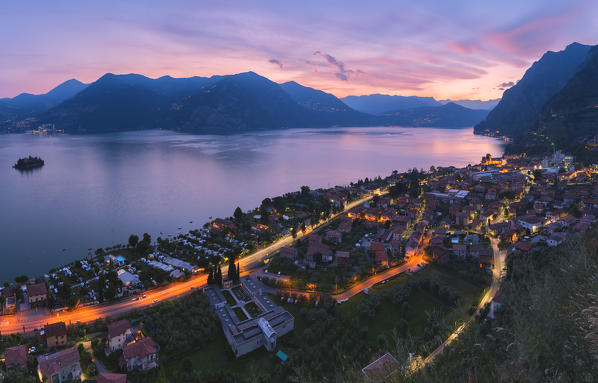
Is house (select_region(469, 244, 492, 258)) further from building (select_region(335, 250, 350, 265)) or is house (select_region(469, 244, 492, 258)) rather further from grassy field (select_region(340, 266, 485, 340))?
building (select_region(335, 250, 350, 265))

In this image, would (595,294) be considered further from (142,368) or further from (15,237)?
(15,237)

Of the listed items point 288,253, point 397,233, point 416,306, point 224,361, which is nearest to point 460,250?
point 397,233

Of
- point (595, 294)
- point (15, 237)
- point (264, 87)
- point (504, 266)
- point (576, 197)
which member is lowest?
point (15, 237)

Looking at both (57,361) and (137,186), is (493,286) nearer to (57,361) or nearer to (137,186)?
(57,361)

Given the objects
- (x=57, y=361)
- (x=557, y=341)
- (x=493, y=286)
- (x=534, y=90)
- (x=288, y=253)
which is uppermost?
(x=534, y=90)

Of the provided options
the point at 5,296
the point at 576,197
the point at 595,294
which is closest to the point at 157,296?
the point at 5,296

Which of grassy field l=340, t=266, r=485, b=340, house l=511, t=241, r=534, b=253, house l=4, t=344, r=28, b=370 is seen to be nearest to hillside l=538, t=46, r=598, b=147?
house l=511, t=241, r=534, b=253

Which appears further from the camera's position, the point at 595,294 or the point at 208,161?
the point at 208,161
